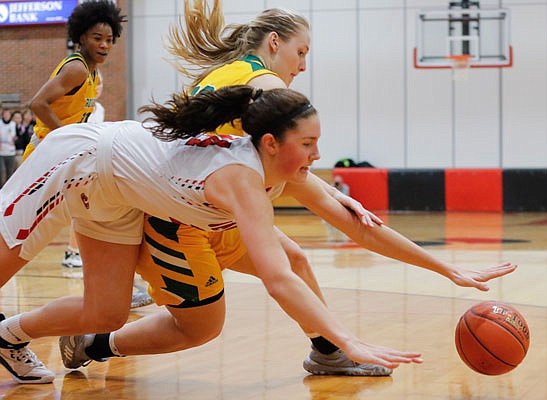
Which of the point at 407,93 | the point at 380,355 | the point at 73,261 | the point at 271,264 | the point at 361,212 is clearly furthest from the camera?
the point at 407,93

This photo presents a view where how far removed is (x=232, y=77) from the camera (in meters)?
3.64

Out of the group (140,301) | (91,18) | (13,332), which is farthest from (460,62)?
(13,332)

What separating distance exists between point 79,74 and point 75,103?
29cm

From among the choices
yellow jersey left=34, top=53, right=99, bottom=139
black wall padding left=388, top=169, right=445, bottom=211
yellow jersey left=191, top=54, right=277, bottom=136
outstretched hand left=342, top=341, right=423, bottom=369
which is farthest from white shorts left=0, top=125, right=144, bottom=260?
black wall padding left=388, top=169, right=445, bottom=211

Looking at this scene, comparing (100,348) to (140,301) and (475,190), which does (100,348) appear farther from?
(475,190)

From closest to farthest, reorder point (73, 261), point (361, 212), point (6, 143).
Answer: point (361, 212), point (73, 261), point (6, 143)

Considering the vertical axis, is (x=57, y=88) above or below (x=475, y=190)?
above

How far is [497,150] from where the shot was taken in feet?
50.7

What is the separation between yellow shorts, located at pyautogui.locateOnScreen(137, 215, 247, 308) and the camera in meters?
3.52

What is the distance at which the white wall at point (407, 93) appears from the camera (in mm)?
15320

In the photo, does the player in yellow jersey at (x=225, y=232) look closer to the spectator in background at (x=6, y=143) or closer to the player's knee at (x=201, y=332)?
the player's knee at (x=201, y=332)

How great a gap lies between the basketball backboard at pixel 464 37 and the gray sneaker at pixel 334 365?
10701 mm

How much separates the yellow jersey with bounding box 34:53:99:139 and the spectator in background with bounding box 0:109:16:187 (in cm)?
1044

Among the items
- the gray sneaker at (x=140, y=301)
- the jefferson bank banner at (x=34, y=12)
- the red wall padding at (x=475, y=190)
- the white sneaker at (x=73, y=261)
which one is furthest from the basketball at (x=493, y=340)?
the jefferson bank banner at (x=34, y=12)
